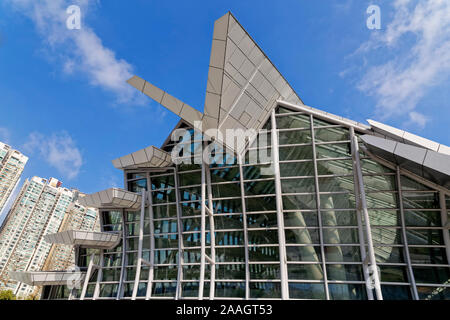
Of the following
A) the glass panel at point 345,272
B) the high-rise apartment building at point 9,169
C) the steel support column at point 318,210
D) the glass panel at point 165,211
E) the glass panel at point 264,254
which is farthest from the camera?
the high-rise apartment building at point 9,169

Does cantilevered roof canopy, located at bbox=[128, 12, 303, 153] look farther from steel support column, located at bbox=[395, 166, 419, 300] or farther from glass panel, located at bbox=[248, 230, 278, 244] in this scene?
steel support column, located at bbox=[395, 166, 419, 300]

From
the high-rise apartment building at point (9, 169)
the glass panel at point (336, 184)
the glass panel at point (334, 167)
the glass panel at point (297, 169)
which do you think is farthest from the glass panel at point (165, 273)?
the high-rise apartment building at point (9, 169)

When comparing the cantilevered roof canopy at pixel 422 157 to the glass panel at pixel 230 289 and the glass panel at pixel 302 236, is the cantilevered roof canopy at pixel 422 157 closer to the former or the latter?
the glass panel at pixel 302 236

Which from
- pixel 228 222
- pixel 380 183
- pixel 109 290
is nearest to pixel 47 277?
pixel 109 290

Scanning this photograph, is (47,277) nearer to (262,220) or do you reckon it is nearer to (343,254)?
(262,220)

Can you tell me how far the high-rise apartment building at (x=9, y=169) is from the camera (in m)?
57.8

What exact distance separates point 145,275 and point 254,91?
15.3 metres

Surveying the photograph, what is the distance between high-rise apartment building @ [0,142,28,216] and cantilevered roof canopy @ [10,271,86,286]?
4615 cm

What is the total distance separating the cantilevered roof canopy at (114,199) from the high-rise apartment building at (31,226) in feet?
156

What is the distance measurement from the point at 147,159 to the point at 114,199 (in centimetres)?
401

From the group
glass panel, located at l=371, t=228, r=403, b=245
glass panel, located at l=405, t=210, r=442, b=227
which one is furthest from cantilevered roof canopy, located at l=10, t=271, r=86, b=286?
glass panel, located at l=405, t=210, r=442, b=227

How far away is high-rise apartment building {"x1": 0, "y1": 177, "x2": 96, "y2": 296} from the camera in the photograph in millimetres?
63531
